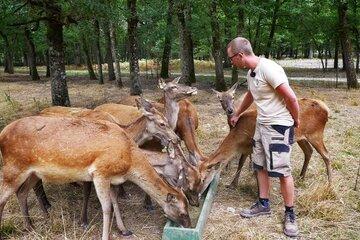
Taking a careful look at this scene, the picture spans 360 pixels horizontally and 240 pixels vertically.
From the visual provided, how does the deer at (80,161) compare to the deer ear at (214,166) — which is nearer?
the deer at (80,161)

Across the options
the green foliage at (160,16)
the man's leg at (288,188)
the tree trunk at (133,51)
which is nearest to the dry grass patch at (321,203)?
the man's leg at (288,188)

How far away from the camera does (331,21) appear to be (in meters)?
21.7

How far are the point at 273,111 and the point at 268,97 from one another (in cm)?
16

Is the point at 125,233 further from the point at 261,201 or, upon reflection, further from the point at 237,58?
the point at 237,58

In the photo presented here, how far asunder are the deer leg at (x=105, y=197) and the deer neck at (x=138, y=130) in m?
1.25

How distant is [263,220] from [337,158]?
9.07 ft

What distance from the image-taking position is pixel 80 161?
439cm

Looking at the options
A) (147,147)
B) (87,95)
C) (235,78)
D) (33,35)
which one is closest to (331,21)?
(235,78)

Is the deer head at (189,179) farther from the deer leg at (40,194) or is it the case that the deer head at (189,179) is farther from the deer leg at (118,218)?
the deer leg at (40,194)

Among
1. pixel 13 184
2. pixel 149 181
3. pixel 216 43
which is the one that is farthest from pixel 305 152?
pixel 216 43

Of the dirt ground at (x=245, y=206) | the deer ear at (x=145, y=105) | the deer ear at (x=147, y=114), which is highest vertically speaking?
the deer ear at (x=145, y=105)

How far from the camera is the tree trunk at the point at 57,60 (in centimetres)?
1018

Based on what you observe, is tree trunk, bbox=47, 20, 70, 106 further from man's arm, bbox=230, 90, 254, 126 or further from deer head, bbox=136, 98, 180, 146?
man's arm, bbox=230, 90, 254, 126

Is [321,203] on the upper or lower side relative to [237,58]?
lower
